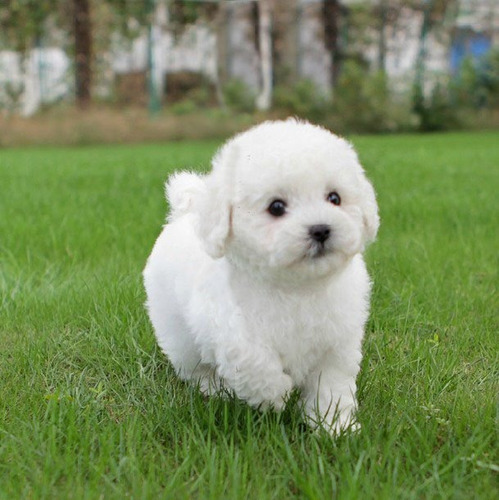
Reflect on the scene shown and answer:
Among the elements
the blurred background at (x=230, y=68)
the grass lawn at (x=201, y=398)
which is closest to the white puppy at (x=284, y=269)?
the grass lawn at (x=201, y=398)

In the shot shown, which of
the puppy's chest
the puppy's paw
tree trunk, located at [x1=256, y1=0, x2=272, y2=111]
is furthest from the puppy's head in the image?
tree trunk, located at [x1=256, y1=0, x2=272, y2=111]

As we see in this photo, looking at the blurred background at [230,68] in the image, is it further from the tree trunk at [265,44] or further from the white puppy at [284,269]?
the white puppy at [284,269]

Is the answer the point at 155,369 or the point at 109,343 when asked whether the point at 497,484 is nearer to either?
the point at 155,369

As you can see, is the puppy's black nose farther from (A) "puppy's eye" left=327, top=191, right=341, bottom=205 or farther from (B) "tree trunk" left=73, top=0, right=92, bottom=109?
(B) "tree trunk" left=73, top=0, right=92, bottom=109

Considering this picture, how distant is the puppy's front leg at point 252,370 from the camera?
7.20 ft

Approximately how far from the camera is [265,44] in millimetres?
19234

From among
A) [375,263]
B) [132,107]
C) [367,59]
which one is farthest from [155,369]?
[367,59]

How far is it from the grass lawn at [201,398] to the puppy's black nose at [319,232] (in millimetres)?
566

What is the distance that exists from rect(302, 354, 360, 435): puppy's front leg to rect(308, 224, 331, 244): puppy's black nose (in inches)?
17.2

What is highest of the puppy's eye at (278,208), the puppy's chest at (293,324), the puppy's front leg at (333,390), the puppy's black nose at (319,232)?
the puppy's eye at (278,208)

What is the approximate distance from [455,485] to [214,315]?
80 centimetres

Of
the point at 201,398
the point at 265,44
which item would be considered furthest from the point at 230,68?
the point at 201,398

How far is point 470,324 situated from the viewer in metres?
3.21

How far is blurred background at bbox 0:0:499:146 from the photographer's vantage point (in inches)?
675
